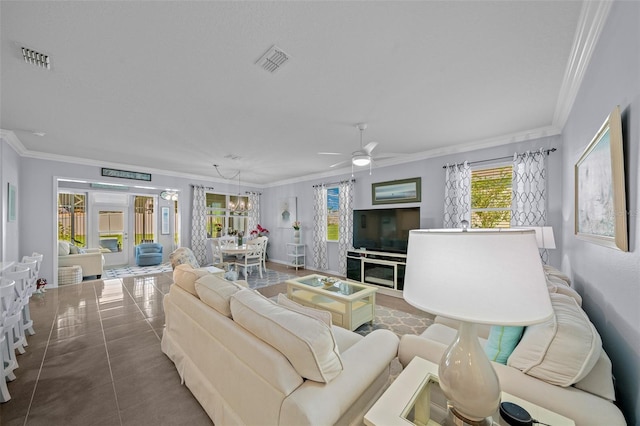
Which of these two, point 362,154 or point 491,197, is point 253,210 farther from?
point 491,197

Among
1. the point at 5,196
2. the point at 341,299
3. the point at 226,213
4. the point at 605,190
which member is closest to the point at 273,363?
the point at 341,299

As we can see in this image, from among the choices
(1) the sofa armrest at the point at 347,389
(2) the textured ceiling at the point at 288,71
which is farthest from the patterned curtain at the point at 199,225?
(1) the sofa armrest at the point at 347,389

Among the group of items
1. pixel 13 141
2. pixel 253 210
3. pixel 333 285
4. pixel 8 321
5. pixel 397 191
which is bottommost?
pixel 333 285

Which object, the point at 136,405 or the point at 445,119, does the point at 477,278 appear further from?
the point at 445,119

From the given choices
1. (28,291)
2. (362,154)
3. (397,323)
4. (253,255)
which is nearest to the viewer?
(28,291)

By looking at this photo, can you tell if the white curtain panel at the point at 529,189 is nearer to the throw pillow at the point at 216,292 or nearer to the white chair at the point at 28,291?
the throw pillow at the point at 216,292

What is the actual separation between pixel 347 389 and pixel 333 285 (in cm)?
236

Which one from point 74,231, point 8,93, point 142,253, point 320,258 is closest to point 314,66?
point 8,93

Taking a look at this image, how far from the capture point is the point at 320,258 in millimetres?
6430

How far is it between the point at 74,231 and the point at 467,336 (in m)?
9.91

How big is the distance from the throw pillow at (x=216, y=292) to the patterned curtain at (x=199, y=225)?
17.2 ft

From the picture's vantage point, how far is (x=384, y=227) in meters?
4.91

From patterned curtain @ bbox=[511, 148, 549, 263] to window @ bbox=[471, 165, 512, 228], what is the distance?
18 centimetres

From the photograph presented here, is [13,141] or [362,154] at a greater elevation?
[13,141]
